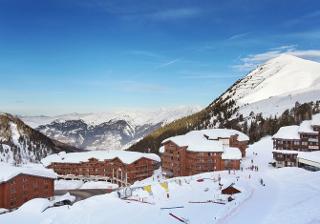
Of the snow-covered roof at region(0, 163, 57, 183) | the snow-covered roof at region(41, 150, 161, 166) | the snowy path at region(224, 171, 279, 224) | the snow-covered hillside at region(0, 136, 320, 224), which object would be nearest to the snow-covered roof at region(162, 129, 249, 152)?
the snow-covered roof at region(41, 150, 161, 166)

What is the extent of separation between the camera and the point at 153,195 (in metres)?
69.3

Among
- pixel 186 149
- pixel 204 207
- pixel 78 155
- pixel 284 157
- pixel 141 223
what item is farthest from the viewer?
pixel 78 155

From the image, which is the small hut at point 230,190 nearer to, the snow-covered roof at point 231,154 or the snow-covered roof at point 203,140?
the snow-covered roof at point 231,154

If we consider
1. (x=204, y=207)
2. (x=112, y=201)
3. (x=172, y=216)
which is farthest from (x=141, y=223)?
(x=112, y=201)

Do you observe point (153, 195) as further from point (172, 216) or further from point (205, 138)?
point (205, 138)

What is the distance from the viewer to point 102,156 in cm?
13388

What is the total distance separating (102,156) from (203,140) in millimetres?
36713

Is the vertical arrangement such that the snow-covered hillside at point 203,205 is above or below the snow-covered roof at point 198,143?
below

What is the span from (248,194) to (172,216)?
16.3 m

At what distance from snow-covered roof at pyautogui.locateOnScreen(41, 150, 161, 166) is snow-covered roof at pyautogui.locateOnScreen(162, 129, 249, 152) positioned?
47.4 ft

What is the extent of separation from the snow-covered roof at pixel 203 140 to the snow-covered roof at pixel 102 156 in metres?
14.4

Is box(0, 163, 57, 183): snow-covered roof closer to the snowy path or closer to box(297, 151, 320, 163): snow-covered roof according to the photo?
the snowy path

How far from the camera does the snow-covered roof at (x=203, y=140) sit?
106m

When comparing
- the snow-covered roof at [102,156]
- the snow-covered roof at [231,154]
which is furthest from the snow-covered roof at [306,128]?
the snow-covered roof at [102,156]
